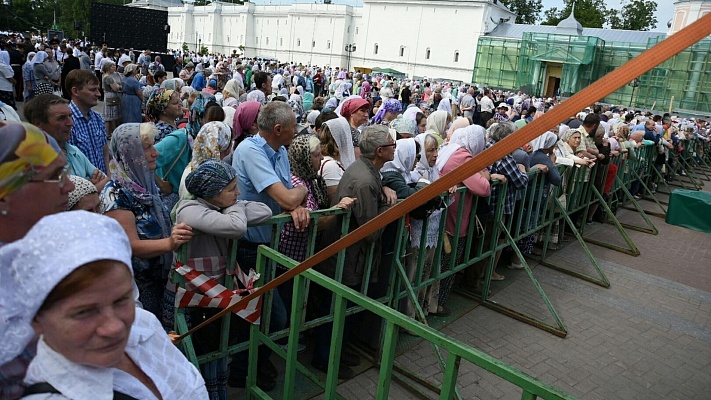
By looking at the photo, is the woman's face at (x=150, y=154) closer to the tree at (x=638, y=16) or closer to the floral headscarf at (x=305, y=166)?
the floral headscarf at (x=305, y=166)

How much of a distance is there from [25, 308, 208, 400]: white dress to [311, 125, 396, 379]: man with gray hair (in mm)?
2104

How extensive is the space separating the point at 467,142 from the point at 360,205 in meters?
1.95

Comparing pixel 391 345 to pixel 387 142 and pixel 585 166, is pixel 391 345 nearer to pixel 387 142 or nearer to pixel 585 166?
pixel 387 142

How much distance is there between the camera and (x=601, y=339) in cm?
497

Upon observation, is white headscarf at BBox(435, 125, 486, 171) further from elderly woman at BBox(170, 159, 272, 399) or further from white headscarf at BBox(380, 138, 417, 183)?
→ elderly woman at BBox(170, 159, 272, 399)

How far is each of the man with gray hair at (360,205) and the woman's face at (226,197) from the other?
0.99 meters

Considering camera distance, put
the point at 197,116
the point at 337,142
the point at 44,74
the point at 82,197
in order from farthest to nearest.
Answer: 1. the point at 44,74
2. the point at 197,116
3. the point at 337,142
4. the point at 82,197

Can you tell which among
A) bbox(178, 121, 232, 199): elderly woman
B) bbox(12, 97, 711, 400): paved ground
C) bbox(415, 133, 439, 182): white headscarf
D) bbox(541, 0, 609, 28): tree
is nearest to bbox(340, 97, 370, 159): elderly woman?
bbox(415, 133, 439, 182): white headscarf

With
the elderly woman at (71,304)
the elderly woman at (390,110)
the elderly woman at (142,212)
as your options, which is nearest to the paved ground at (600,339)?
the elderly woman at (142,212)

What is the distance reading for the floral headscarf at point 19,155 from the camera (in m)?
1.24

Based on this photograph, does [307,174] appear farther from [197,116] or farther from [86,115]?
[197,116]

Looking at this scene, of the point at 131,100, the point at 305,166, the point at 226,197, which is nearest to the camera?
the point at 226,197

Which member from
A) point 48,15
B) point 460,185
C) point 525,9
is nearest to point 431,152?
point 460,185

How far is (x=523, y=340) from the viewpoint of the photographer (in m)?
4.79
